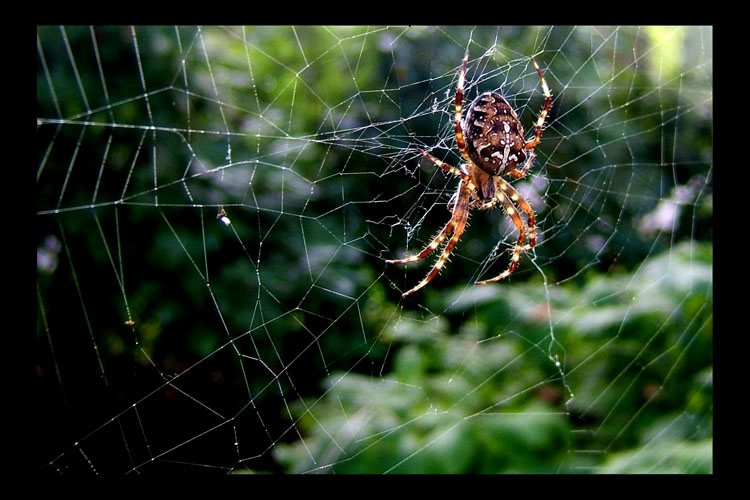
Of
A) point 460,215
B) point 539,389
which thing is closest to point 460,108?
point 460,215

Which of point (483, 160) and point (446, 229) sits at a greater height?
point (483, 160)

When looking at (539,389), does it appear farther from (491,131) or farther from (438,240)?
(491,131)

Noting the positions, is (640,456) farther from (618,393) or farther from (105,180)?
(105,180)

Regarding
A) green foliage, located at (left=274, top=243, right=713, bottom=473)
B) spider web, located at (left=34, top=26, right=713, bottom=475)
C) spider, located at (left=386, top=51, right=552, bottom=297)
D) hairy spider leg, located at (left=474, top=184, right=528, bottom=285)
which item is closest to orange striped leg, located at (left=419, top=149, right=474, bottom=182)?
spider, located at (left=386, top=51, right=552, bottom=297)

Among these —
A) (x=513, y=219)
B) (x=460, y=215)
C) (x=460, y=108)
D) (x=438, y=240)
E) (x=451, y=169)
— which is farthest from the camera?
(x=513, y=219)

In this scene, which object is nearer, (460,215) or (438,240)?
(438,240)

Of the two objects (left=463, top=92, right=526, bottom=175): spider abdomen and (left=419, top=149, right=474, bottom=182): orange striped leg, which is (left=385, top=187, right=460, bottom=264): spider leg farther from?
(left=463, top=92, right=526, bottom=175): spider abdomen
